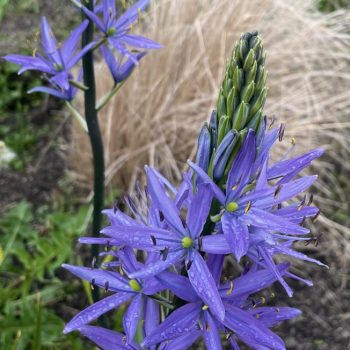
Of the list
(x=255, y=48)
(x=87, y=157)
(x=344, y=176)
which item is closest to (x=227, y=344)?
(x=87, y=157)

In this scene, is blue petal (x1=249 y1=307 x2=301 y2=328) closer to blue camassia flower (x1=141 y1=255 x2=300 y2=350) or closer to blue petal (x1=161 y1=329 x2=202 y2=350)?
blue camassia flower (x1=141 y1=255 x2=300 y2=350)

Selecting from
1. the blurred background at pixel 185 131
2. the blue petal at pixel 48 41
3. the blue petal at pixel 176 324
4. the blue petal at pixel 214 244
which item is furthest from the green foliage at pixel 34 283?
the blue petal at pixel 214 244

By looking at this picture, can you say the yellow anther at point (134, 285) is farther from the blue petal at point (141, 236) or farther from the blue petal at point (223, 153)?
the blue petal at point (223, 153)

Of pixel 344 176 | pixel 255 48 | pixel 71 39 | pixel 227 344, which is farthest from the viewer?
pixel 344 176

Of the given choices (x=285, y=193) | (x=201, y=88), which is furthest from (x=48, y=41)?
(x=201, y=88)

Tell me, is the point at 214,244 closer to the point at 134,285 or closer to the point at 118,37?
the point at 134,285

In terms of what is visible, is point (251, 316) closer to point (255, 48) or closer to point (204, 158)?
point (204, 158)

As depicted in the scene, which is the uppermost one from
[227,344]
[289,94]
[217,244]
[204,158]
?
[204,158]

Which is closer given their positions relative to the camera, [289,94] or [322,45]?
[289,94]
